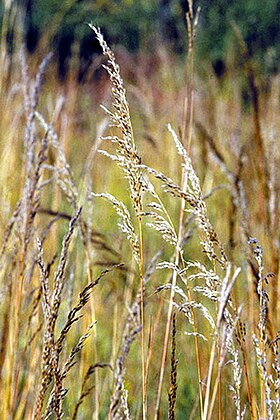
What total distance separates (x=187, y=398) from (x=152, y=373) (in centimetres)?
12

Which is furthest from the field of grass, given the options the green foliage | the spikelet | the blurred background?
the green foliage

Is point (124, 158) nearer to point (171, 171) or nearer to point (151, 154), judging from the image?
point (171, 171)

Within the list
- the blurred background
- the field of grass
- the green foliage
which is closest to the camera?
the field of grass

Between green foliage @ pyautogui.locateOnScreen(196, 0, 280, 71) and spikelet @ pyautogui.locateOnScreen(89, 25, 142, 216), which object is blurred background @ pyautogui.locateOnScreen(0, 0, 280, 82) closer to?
green foliage @ pyautogui.locateOnScreen(196, 0, 280, 71)

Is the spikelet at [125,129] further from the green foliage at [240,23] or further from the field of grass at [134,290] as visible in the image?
the green foliage at [240,23]

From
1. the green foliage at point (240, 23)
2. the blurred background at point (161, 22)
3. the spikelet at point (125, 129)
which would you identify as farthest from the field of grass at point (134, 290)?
the green foliage at point (240, 23)

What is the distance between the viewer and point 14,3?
2.17m

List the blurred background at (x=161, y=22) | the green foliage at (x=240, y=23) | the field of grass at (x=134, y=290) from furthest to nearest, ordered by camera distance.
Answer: the green foliage at (x=240, y=23) < the blurred background at (x=161, y=22) < the field of grass at (x=134, y=290)

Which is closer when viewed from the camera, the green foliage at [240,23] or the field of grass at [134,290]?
the field of grass at [134,290]

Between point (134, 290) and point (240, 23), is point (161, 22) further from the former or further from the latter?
point (134, 290)

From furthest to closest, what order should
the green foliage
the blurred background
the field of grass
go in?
the green foliage, the blurred background, the field of grass

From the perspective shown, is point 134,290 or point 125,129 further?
point 134,290

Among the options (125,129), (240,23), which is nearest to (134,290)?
(125,129)

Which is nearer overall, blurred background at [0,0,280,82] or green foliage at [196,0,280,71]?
blurred background at [0,0,280,82]
